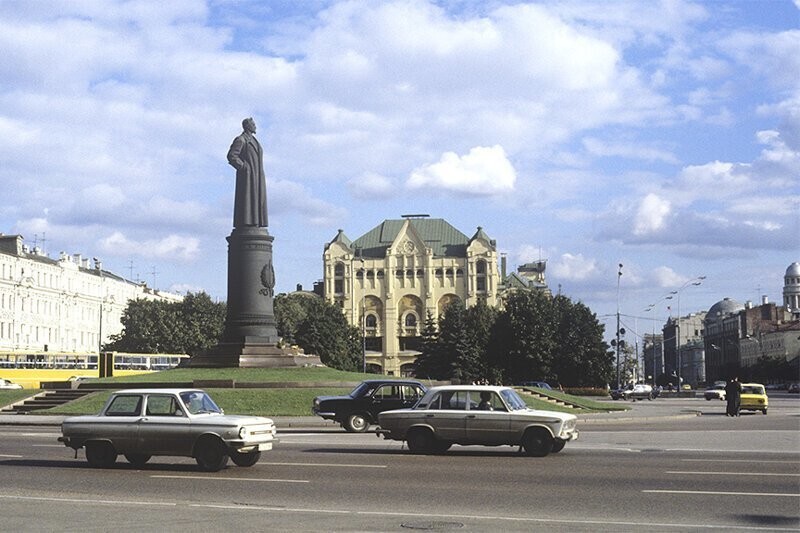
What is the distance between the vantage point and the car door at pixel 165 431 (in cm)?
1773

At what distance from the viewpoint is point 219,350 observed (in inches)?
1811

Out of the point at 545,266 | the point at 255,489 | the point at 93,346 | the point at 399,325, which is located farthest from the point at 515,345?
the point at 545,266

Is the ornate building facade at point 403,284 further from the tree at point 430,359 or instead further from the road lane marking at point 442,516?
the road lane marking at point 442,516

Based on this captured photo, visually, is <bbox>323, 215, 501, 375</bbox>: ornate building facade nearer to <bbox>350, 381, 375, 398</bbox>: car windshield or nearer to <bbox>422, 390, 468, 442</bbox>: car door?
<bbox>350, 381, 375, 398</bbox>: car windshield

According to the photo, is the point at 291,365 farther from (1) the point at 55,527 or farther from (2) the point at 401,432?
(1) the point at 55,527

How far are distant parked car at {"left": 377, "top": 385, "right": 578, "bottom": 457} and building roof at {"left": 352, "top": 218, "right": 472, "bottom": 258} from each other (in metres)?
119

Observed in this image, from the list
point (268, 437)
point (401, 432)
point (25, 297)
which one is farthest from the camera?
point (25, 297)

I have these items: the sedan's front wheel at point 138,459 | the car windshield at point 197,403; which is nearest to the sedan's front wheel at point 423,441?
the car windshield at point 197,403

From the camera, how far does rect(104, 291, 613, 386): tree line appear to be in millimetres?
85562

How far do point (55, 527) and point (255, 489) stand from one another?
4071 mm

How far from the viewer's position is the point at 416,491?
1476cm

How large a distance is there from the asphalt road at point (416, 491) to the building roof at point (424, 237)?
11847 centimetres

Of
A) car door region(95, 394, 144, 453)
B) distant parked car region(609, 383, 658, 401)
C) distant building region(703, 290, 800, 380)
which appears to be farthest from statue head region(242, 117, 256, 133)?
distant building region(703, 290, 800, 380)

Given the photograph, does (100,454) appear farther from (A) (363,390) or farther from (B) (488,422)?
(A) (363,390)
